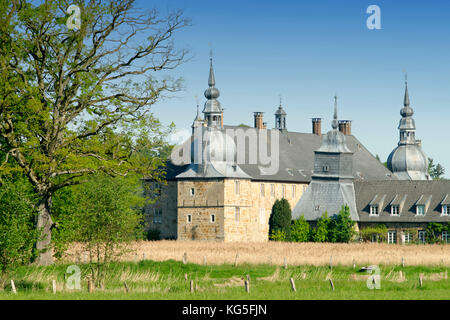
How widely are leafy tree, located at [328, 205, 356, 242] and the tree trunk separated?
108 ft

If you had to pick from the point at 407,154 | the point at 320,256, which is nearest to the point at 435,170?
the point at 407,154

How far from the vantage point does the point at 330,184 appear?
74000 millimetres

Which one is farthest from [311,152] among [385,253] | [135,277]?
[135,277]

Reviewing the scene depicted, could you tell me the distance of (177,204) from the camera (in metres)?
72.7

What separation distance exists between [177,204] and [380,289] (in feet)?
142

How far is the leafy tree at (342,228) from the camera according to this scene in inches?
2672

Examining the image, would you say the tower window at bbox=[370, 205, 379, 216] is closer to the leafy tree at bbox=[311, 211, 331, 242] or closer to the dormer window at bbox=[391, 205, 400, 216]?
the dormer window at bbox=[391, 205, 400, 216]

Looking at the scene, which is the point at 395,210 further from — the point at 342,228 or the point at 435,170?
the point at 435,170

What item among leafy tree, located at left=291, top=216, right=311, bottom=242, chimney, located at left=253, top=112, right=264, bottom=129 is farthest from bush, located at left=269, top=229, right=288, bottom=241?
chimney, located at left=253, top=112, right=264, bottom=129

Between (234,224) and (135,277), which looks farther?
(234,224)

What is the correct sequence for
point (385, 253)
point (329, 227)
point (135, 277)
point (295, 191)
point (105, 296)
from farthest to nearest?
point (295, 191) < point (329, 227) < point (385, 253) < point (135, 277) < point (105, 296)

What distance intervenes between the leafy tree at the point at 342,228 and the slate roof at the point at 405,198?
9.20 ft

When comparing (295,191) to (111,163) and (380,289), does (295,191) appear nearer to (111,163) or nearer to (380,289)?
(111,163)

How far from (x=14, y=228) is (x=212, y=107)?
145 feet
